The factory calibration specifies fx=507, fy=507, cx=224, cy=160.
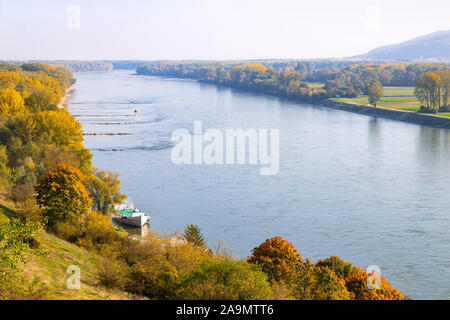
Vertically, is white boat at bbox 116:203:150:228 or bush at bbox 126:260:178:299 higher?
bush at bbox 126:260:178:299

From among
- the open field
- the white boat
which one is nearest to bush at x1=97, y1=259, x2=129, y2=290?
the white boat

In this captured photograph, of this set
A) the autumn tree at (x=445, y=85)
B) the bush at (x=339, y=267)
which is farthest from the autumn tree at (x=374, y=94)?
the bush at (x=339, y=267)

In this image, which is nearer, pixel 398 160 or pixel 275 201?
pixel 275 201

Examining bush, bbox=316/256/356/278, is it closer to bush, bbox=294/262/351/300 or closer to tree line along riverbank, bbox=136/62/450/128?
bush, bbox=294/262/351/300

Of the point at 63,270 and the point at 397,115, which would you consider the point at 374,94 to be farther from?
the point at 63,270

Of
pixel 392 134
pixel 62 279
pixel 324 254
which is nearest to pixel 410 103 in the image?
pixel 392 134

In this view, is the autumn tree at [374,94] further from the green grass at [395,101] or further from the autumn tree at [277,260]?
the autumn tree at [277,260]
